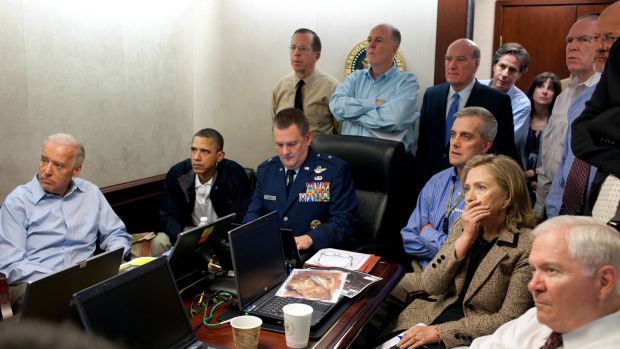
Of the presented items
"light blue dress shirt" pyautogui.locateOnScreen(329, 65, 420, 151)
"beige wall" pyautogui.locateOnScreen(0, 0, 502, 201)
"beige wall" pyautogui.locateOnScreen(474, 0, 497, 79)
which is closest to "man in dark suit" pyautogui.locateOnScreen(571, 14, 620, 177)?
"light blue dress shirt" pyautogui.locateOnScreen(329, 65, 420, 151)

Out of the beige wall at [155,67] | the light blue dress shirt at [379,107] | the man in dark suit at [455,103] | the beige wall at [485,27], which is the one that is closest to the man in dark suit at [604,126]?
the man in dark suit at [455,103]

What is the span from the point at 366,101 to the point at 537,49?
1994mm

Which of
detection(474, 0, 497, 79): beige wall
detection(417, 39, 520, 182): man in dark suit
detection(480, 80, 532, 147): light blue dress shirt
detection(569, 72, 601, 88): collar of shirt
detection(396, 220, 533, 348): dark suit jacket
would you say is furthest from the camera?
detection(474, 0, 497, 79): beige wall

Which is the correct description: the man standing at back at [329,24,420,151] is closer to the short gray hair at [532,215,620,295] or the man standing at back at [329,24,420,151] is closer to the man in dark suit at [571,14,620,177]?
the man in dark suit at [571,14,620,177]

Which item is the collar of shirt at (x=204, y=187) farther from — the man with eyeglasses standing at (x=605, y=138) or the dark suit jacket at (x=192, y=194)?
the man with eyeglasses standing at (x=605, y=138)

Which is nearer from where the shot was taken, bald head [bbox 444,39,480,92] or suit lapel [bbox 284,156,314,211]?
suit lapel [bbox 284,156,314,211]

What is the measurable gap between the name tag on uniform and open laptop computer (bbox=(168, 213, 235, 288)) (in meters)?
0.77

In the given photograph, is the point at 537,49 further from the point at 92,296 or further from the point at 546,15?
the point at 92,296

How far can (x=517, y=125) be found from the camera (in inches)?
143

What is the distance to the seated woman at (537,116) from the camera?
3656 millimetres

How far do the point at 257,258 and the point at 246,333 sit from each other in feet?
1.45

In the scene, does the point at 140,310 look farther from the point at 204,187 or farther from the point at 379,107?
the point at 379,107

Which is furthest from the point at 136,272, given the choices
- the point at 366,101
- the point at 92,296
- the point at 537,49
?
the point at 537,49

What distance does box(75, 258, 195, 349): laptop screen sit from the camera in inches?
54.2
